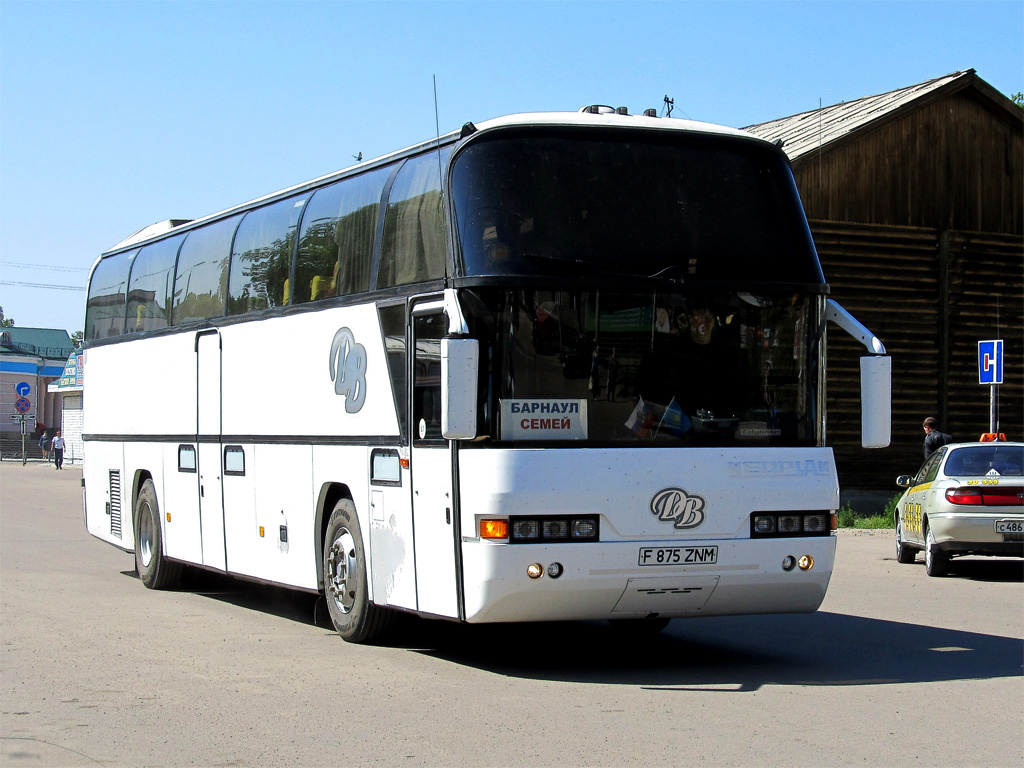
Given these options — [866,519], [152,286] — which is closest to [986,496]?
[866,519]

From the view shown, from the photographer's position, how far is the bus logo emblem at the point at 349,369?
10.6m

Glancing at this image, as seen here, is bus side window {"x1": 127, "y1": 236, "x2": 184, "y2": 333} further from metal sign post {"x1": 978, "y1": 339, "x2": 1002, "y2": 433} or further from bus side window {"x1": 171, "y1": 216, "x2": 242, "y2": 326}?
metal sign post {"x1": 978, "y1": 339, "x2": 1002, "y2": 433}

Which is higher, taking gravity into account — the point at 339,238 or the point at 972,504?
the point at 339,238

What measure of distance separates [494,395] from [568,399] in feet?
1.56

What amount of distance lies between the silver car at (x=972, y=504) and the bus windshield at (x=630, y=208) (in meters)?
7.49

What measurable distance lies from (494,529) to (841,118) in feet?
75.9

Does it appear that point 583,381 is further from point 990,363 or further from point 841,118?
point 841,118

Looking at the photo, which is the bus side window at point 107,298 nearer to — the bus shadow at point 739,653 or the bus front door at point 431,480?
the bus shadow at point 739,653

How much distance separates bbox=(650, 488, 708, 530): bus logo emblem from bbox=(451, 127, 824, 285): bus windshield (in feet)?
4.68

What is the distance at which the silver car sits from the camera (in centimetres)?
1591

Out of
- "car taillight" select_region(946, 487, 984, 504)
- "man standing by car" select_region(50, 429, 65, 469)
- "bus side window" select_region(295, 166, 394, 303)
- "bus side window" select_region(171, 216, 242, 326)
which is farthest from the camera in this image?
"man standing by car" select_region(50, 429, 65, 469)

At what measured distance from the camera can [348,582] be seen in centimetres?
1088

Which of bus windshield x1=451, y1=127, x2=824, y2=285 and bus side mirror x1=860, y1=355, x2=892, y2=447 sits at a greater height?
bus windshield x1=451, y1=127, x2=824, y2=285

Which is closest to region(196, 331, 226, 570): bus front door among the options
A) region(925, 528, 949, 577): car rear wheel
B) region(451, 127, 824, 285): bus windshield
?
region(451, 127, 824, 285): bus windshield
